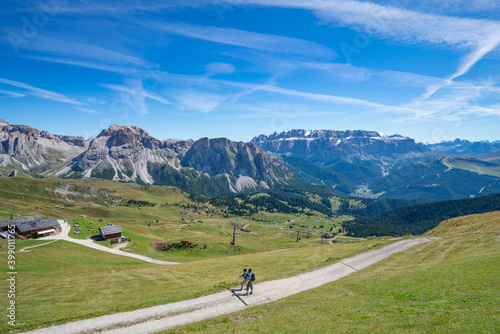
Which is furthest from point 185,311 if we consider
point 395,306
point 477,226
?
point 477,226

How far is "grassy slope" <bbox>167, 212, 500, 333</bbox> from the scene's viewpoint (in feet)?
59.9

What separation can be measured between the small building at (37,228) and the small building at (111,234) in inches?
794

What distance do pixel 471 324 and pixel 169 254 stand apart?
4097 inches

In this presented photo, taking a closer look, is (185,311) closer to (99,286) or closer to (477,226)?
(99,286)

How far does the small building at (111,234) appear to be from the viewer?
110m

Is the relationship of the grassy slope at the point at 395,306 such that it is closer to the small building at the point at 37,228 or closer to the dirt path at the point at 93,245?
the dirt path at the point at 93,245

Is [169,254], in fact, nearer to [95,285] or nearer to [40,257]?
[40,257]

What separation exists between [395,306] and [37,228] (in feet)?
442

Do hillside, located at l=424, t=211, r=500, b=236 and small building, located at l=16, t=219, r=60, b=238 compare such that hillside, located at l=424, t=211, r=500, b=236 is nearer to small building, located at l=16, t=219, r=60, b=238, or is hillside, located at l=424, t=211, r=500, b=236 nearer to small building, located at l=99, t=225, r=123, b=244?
small building, located at l=99, t=225, r=123, b=244

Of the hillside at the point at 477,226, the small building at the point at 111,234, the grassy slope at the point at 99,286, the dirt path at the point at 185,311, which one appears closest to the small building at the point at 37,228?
the small building at the point at 111,234

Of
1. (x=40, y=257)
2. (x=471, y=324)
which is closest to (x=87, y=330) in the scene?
(x=471, y=324)

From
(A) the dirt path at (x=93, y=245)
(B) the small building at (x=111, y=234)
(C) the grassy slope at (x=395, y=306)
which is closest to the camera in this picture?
(C) the grassy slope at (x=395, y=306)

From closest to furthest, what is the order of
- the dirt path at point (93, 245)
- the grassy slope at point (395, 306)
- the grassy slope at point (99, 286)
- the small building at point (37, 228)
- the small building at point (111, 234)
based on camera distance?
1. the grassy slope at point (395, 306)
2. the grassy slope at point (99, 286)
3. the dirt path at point (93, 245)
4. the small building at point (37, 228)
5. the small building at point (111, 234)

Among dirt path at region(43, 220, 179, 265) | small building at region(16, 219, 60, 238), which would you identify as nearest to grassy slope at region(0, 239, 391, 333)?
dirt path at region(43, 220, 179, 265)
